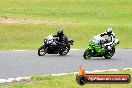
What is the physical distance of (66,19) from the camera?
152 ft

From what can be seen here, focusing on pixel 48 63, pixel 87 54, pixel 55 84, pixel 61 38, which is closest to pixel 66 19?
pixel 61 38

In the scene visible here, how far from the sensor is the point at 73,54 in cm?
2353

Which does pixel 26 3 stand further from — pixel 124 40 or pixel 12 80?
pixel 12 80

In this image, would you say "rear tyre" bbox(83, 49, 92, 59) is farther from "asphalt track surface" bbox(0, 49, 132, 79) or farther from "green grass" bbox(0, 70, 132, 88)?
"green grass" bbox(0, 70, 132, 88)

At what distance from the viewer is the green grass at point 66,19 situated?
107 ft

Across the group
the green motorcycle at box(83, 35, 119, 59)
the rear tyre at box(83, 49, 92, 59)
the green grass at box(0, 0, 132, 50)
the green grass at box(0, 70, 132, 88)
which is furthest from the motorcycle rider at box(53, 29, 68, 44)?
the green grass at box(0, 70, 132, 88)

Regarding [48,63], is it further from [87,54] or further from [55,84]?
[55,84]

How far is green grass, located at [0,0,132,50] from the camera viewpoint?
107 ft

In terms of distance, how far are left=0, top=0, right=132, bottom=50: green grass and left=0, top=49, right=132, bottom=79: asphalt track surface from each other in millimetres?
5383

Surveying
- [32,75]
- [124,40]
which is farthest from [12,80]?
[124,40]

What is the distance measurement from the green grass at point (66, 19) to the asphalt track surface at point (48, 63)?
5383 millimetres

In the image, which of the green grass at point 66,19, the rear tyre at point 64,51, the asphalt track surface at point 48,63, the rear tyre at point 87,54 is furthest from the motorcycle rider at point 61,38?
the green grass at point 66,19

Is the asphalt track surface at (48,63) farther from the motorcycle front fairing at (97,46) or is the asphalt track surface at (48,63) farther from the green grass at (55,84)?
the green grass at (55,84)

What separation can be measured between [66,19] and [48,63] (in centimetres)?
2720
